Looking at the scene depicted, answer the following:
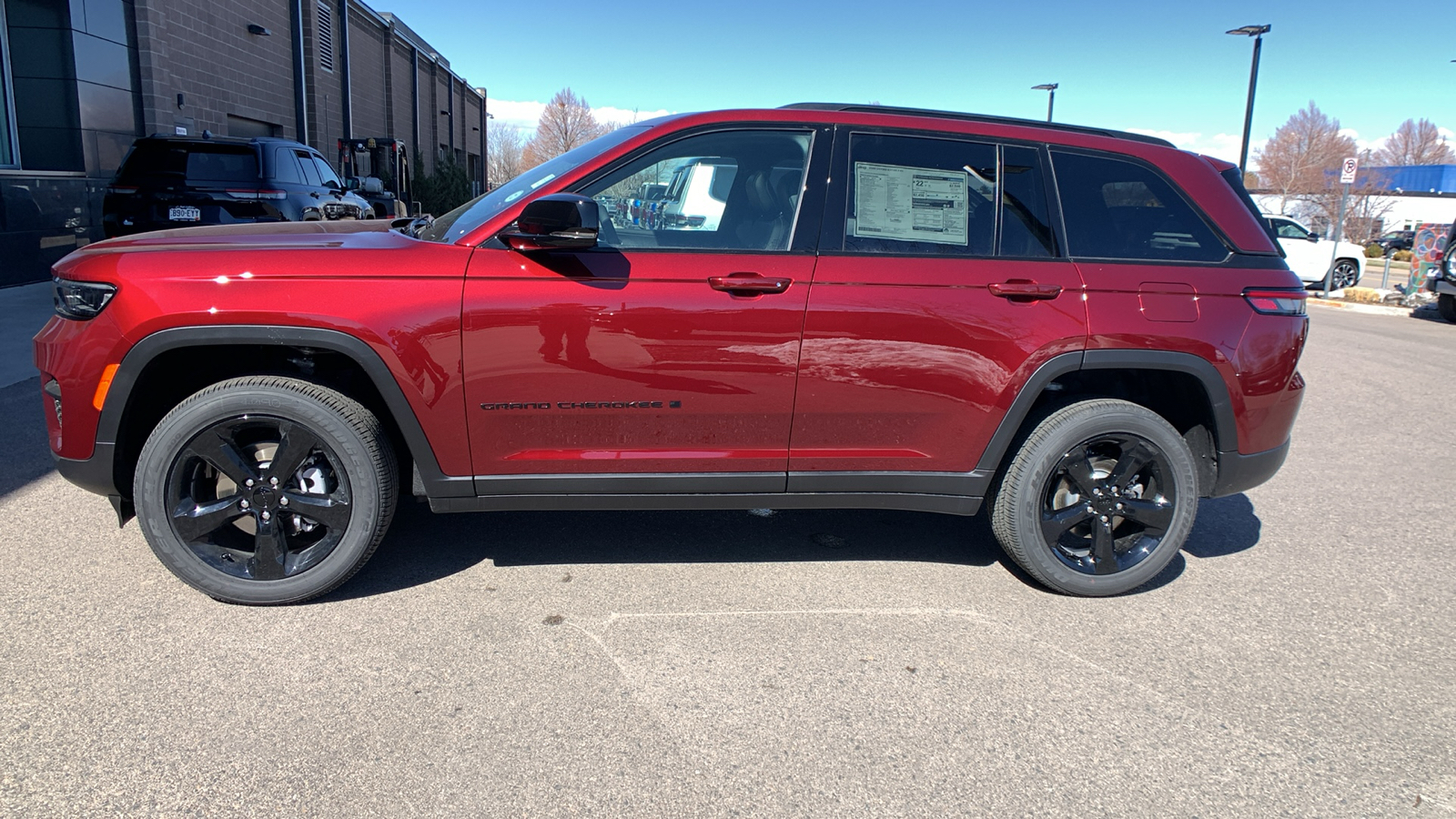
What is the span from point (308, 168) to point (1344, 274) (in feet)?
70.8

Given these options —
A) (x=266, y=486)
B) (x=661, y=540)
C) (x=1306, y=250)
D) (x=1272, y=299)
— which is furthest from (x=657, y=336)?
(x=1306, y=250)

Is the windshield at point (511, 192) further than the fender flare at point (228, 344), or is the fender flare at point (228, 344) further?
the windshield at point (511, 192)

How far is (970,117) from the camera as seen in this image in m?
3.71

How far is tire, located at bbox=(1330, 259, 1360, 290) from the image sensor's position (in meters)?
21.0

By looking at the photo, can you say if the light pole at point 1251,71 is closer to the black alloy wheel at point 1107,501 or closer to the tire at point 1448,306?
the tire at point 1448,306

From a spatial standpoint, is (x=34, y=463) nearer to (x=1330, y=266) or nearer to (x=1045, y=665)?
(x=1045, y=665)

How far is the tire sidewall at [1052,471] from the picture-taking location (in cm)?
364

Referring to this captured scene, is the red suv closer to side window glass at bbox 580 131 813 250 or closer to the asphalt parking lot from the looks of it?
side window glass at bbox 580 131 813 250

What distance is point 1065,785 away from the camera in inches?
99.7

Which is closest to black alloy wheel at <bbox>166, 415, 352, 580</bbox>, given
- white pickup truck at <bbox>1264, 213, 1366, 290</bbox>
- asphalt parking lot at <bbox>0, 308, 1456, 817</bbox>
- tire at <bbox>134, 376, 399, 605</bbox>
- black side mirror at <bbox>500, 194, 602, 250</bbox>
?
tire at <bbox>134, 376, 399, 605</bbox>

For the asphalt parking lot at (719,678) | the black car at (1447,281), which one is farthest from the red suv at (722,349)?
the black car at (1447,281)

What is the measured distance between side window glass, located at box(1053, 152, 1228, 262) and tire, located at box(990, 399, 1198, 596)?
622 mm

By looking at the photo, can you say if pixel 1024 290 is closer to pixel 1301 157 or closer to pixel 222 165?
pixel 222 165

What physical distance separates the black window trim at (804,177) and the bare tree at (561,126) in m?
57.5
